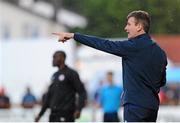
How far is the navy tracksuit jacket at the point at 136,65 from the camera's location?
8.17 meters

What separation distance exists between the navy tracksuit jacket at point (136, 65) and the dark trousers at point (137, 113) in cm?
4

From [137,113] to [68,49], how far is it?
2052 cm

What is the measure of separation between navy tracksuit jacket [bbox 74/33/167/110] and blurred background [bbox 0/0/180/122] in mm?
5478

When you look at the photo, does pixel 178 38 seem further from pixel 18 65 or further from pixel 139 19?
pixel 139 19

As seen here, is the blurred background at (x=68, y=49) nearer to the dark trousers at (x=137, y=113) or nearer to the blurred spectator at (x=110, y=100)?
the blurred spectator at (x=110, y=100)

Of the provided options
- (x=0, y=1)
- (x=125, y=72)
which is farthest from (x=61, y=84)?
(x=0, y=1)

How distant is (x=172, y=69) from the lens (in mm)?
43375

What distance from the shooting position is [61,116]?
1275cm

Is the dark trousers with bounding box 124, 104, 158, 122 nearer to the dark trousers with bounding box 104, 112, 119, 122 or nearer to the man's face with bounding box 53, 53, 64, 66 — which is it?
the man's face with bounding box 53, 53, 64, 66

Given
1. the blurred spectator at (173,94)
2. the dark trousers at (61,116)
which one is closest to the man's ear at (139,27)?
the dark trousers at (61,116)

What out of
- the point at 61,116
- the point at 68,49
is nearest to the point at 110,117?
the point at 61,116

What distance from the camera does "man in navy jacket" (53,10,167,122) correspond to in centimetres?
817

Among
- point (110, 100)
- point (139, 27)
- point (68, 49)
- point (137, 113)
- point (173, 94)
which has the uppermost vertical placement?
point (68, 49)

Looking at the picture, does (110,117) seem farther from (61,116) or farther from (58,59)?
(58,59)
